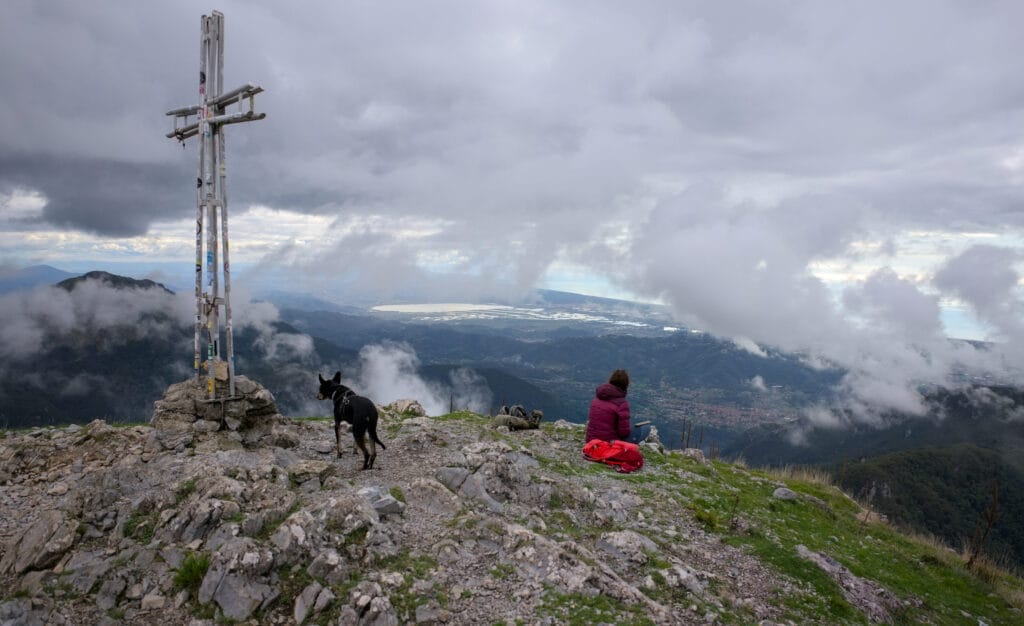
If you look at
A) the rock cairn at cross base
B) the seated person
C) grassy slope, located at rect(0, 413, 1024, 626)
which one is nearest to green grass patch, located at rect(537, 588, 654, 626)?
grassy slope, located at rect(0, 413, 1024, 626)

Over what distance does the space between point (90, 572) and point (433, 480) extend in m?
5.65

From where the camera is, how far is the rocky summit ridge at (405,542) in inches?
279

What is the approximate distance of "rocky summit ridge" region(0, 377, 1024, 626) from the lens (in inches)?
279

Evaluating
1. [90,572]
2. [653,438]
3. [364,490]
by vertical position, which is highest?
[364,490]

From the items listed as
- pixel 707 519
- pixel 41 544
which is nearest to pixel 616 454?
pixel 707 519

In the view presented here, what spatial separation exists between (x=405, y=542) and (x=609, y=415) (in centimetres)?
794

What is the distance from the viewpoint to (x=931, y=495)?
499ft

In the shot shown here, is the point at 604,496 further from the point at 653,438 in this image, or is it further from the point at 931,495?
the point at 931,495

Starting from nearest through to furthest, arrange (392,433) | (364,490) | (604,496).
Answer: (364,490), (604,496), (392,433)

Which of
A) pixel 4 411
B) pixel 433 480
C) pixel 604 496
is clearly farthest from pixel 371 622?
pixel 4 411

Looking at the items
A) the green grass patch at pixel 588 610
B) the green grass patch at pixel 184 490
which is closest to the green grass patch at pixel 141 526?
the green grass patch at pixel 184 490

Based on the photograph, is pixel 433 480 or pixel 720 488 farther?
pixel 720 488

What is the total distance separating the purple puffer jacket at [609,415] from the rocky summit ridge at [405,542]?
44.8 inches

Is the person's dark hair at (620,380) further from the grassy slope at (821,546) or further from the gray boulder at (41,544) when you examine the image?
the gray boulder at (41,544)
